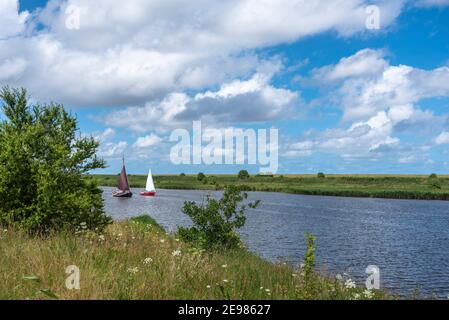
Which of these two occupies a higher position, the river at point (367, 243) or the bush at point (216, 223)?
the bush at point (216, 223)

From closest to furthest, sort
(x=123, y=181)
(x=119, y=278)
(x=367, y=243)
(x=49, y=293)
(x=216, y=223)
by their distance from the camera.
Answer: (x=49, y=293) < (x=119, y=278) < (x=216, y=223) < (x=367, y=243) < (x=123, y=181)

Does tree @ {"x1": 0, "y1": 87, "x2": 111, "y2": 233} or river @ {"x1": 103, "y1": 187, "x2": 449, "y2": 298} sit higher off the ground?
tree @ {"x1": 0, "y1": 87, "x2": 111, "y2": 233}

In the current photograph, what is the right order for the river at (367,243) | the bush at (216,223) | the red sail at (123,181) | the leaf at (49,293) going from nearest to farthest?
1. the leaf at (49,293)
2. the bush at (216,223)
3. the river at (367,243)
4. the red sail at (123,181)

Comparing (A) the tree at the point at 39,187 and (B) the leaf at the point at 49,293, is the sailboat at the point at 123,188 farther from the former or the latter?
(B) the leaf at the point at 49,293

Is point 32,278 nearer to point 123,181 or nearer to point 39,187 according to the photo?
point 39,187

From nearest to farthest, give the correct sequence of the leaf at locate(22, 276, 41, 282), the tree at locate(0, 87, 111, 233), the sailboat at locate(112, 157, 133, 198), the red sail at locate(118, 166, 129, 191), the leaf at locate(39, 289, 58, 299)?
the leaf at locate(39, 289, 58, 299) → the leaf at locate(22, 276, 41, 282) → the tree at locate(0, 87, 111, 233) → the red sail at locate(118, 166, 129, 191) → the sailboat at locate(112, 157, 133, 198)

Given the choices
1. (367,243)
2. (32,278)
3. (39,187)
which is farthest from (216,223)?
(367,243)

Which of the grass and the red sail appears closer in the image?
the grass

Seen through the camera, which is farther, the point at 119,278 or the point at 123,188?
the point at 123,188

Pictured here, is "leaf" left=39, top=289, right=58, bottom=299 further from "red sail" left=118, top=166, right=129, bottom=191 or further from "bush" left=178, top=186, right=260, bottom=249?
"red sail" left=118, top=166, right=129, bottom=191

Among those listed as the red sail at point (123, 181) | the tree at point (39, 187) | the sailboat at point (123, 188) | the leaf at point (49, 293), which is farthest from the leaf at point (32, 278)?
the sailboat at point (123, 188)

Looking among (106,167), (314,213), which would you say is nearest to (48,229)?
(106,167)

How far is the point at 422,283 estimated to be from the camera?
23.6 m

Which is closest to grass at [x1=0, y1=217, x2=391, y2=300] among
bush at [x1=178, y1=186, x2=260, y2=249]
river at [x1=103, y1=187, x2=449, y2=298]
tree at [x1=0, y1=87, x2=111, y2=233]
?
tree at [x1=0, y1=87, x2=111, y2=233]
